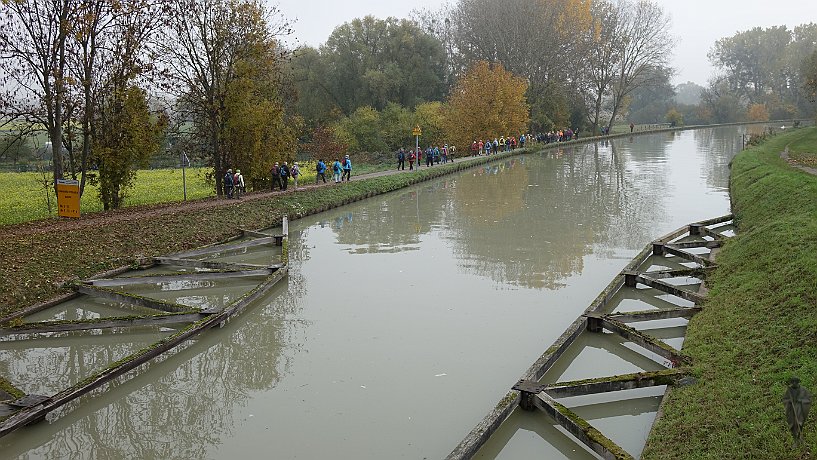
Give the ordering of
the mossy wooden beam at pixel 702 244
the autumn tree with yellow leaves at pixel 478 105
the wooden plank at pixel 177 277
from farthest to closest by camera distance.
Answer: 1. the autumn tree with yellow leaves at pixel 478 105
2. the mossy wooden beam at pixel 702 244
3. the wooden plank at pixel 177 277

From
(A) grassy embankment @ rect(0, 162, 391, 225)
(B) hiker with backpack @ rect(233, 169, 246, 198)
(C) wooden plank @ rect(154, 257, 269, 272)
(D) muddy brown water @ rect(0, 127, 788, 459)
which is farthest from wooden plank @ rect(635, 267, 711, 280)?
(A) grassy embankment @ rect(0, 162, 391, 225)

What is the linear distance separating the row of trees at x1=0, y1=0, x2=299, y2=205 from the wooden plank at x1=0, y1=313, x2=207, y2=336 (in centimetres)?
1151

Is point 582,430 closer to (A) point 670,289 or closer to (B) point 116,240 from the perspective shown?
(A) point 670,289

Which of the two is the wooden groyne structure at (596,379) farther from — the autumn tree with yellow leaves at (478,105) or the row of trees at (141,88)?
the autumn tree with yellow leaves at (478,105)

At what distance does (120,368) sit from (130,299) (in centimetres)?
382

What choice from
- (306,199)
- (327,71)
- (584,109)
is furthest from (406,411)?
(584,109)

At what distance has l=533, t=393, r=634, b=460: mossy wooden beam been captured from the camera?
6.49 metres

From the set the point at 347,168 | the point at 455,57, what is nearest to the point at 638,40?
the point at 455,57

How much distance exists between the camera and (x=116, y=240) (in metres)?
16.8

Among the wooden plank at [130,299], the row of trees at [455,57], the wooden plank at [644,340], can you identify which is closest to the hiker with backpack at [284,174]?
the wooden plank at [130,299]

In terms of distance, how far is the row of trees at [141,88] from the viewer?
799 inches

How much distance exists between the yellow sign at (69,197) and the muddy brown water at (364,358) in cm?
535

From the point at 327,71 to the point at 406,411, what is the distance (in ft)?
194

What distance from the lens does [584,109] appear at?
77500 millimetres
